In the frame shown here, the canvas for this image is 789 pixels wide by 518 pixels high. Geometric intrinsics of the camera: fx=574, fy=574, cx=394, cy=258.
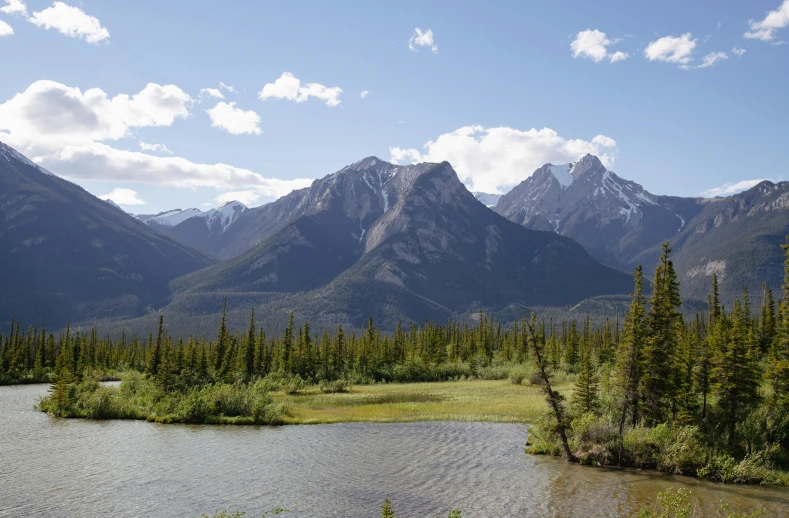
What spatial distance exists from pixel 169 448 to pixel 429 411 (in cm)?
2752

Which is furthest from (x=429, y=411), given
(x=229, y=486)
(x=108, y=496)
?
(x=108, y=496)

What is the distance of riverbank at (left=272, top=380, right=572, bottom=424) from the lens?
5606 cm

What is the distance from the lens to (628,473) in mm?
35344

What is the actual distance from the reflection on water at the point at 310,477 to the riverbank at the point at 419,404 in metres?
7.03

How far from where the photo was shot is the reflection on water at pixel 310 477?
93.9 feet

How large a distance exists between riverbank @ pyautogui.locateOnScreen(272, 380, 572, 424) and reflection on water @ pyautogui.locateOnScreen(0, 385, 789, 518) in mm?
7028

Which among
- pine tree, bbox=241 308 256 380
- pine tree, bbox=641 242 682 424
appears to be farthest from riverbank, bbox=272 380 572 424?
pine tree, bbox=241 308 256 380

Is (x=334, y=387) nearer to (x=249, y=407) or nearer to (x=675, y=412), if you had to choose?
(x=249, y=407)

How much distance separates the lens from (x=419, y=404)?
65312 mm

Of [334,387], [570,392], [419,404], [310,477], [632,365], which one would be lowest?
[334,387]

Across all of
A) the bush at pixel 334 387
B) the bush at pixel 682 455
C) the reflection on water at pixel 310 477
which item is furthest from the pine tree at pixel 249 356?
the bush at pixel 682 455

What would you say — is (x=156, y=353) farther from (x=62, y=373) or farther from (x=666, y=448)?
(x=666, y=448)

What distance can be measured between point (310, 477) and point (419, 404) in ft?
106

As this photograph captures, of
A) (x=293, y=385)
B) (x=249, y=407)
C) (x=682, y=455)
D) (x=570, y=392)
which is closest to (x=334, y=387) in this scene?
(x=293, y=385)
